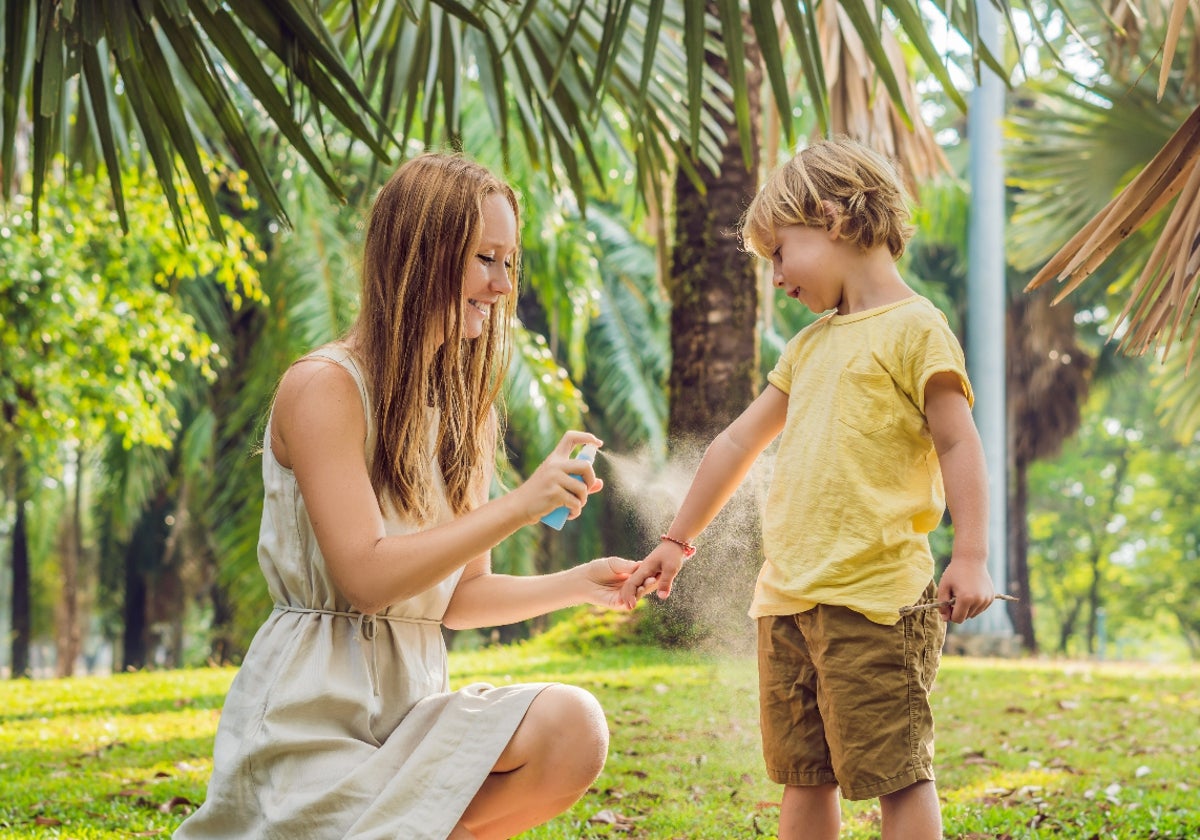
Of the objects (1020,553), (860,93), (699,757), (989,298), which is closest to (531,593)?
(699,757)

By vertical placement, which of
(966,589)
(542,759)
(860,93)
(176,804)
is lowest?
(176,804)

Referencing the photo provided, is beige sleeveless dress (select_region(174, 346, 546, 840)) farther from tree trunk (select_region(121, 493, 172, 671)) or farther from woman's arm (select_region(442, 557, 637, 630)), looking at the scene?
tree trunk (select_region(121, 493, 172, 671))

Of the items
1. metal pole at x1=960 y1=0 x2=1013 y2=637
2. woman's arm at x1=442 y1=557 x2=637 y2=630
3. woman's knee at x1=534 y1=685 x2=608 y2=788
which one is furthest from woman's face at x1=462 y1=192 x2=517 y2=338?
metal pole at x1=960 y1=0 x2=1013 y2=637

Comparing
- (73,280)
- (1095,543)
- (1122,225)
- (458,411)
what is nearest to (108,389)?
(73,280)

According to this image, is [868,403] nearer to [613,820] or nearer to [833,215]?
[833,215]

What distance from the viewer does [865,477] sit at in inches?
91.5

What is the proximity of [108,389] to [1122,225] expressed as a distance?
7875 mm

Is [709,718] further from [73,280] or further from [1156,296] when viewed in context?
[73,280]

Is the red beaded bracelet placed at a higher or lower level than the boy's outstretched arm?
lower

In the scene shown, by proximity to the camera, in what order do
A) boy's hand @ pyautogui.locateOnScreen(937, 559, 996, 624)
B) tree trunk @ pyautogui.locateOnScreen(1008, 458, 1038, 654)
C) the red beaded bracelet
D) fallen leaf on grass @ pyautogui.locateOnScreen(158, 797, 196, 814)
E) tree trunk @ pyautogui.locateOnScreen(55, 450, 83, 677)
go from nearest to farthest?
boy's hand @ pyautogui.locateOnScreen(937, 559, 996, 624), the red beaded bracelet, fallen leaf on grass @ pyautogui.locateOnScreen(158, 797, 196, 814), tree trunk @ pyautogui.locateOnScreen(1008, 458, 1038, 654), tree trunk @ pyautogui.locateOnScreen(55, 450, 83, 677)

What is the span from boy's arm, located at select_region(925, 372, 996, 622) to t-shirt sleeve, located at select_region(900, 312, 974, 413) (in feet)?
0.06

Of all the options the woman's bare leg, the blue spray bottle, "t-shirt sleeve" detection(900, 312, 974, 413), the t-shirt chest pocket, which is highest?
"t-shirt sleeve" detection(900, 312, 974, 413)

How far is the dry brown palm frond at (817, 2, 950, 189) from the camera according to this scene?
5266 mm

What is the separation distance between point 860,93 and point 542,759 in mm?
4154
